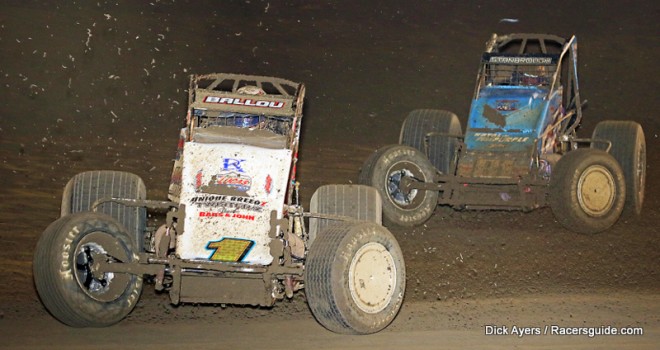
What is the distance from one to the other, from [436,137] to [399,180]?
2.93ft

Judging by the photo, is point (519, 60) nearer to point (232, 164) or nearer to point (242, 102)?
point (242, 102)

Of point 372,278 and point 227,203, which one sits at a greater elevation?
point 227,203

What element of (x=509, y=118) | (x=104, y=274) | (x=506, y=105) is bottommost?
(x=104, y=274)

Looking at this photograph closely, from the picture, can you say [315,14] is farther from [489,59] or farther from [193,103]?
[193,103]

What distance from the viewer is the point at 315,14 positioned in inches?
663

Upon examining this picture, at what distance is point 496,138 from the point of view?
11.3 meters

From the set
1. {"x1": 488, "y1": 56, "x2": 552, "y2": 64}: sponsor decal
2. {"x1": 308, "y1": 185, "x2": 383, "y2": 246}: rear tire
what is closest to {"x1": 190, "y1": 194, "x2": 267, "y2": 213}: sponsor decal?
{"x1": 308, "y1": 185, "x2": 383, "y2": 246}: rear tire

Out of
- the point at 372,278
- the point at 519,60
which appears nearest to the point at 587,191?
the point at 519,60

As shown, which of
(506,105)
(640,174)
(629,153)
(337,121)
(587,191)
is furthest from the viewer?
(337,121)

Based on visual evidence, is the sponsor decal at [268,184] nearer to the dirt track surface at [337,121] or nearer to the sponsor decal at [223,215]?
the sponsor decal at [223,215]

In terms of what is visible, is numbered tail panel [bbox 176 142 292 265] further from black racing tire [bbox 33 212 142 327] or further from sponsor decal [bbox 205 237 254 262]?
black racing tire [bbox 33 212 142 327]

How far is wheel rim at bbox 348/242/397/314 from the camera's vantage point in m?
7.16

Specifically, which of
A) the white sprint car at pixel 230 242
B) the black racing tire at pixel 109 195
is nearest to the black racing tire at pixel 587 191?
the white sprint car at pixel 230 242

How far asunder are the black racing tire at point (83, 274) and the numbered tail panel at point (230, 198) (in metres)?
0.48
